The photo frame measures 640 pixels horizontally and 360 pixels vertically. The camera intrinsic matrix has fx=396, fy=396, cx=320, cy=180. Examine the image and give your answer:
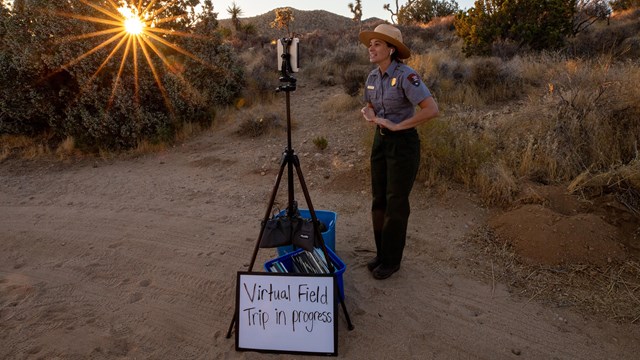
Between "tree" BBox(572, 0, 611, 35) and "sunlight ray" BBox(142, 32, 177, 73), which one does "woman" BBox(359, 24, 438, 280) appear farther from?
"tree" BBox(572, 0, 611, 35)

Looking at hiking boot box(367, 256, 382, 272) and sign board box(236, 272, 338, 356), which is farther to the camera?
hiking boot box(367, 256, 382, 272)

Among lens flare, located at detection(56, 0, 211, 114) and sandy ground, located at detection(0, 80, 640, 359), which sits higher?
lens flare, located at detection(56, 0, 211, 114)

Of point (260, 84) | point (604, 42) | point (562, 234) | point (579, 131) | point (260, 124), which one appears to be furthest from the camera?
point (604, 42)

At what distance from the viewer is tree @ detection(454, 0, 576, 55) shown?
10.9m

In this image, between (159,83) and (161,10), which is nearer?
(159,83)

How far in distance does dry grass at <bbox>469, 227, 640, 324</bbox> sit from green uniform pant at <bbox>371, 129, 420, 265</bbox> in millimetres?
874

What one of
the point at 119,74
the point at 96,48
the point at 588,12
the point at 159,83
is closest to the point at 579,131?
the point at 159,83

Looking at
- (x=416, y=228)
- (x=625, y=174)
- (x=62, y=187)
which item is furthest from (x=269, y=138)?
(x=625, y=174)

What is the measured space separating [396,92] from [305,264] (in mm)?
1444

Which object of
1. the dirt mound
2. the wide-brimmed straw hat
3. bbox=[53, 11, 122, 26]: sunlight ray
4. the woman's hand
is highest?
bbox=[53, 11, 122, 26]: sunlight ray

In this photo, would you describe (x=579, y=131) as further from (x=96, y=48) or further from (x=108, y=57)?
(x=96, y=48)

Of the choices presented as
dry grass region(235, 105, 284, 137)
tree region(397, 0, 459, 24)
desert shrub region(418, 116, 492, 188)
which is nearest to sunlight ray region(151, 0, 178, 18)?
dry grass region(235, 105, 284, 137)

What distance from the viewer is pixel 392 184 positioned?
2941 mm

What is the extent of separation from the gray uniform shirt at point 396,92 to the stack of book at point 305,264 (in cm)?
118
